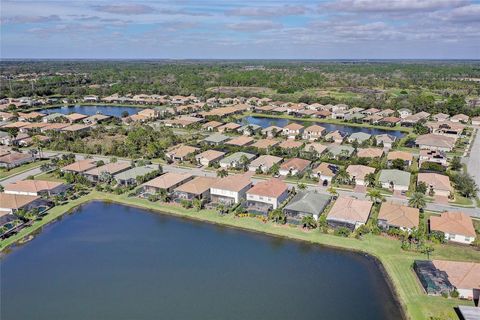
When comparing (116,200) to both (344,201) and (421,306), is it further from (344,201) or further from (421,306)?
(421,306)

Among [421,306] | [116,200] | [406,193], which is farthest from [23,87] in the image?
[421,306]

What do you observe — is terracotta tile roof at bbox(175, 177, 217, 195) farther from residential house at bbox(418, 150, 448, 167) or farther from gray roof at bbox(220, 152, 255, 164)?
residential house at bbox(418, 150, 448, 167)

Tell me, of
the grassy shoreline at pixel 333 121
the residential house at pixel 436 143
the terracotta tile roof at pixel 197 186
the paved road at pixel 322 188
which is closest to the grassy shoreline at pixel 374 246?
the terracotta tile roof at pixel 197 186

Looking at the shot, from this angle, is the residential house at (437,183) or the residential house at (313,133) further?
the residential house at (313,133)

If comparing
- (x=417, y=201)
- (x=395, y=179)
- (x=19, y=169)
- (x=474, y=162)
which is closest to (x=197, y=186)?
(x=417, y=201)

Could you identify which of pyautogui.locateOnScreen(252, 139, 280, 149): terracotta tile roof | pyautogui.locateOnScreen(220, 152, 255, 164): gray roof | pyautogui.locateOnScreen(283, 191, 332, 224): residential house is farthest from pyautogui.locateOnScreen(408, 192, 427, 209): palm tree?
pyautogui.locateOnScreen(252, 139, 280, 149): terracotta tile roof

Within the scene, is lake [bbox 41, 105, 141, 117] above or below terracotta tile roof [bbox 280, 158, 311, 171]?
above

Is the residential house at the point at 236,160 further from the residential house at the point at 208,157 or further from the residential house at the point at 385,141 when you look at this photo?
the residential house at the point at 385,141
